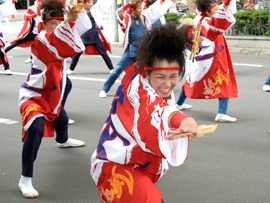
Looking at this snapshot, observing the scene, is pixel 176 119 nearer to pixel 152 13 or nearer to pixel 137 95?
pixel 137 95

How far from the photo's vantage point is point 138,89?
80.8 inches

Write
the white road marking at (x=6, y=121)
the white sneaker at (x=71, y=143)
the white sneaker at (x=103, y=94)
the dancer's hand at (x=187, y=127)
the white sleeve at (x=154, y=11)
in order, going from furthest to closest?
1. the white sneaker at (x=103, y=94)
2. the white sleeve at (x=154, y=11)
3. the white road marking at (x=6, y=121)
4. the white sneaker at (x=71, y=143)
5. the dancer's hand at (x=187, y=127)

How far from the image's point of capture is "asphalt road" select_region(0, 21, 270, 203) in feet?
10.8

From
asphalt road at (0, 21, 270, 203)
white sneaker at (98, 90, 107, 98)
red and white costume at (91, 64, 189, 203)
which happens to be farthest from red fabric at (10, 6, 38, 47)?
red and white costume at (91, 64, 189, 203)

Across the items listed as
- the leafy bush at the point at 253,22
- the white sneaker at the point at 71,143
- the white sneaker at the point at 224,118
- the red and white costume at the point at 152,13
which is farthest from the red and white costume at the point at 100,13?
the leafy bush at the point at 253,22

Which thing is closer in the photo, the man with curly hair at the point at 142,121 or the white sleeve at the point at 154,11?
the man with curly hair at the point at 142,121

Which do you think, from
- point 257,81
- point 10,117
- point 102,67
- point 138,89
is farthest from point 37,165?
point 102,67

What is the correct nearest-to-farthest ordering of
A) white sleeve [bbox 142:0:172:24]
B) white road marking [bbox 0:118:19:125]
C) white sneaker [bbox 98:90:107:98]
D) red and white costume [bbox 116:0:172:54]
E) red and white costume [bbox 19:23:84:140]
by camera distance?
red and white costume [bbox 19:23:84:140] < white road marking [bbox 0:118:19:125] < red and white costume [bbox 116:0:172:54] < white sleeve [bbox 142:0:172:24] < white sneaker [bbox 98:90:107:98]

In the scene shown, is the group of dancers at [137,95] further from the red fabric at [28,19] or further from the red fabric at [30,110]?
the red fabric at [28,19]

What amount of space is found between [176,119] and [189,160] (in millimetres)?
2326

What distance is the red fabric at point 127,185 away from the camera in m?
2.00

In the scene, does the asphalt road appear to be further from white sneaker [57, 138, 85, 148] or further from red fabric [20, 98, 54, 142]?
red fabric [20, 98, 54, 142]

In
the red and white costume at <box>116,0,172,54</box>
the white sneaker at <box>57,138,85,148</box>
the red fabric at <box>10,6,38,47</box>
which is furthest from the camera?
the red fabric at <box>10,6,38,47</box>

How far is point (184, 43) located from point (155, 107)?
46 centimetres
